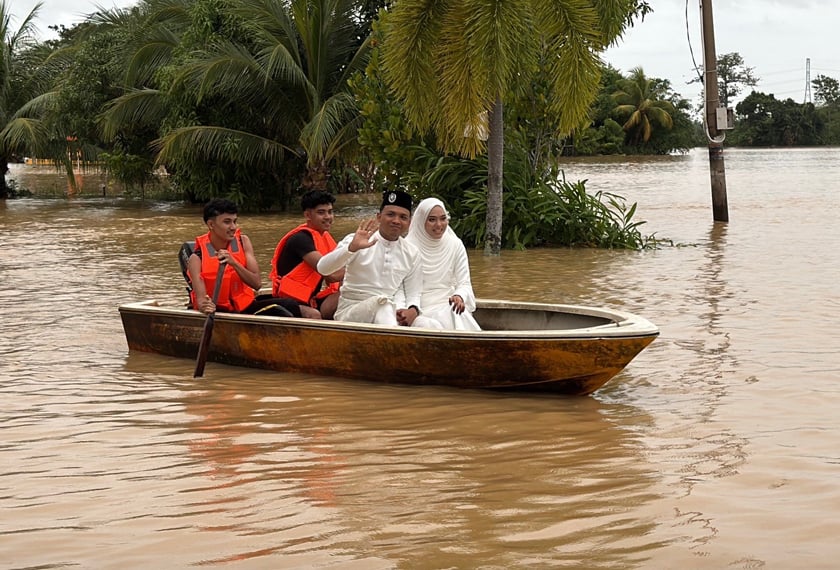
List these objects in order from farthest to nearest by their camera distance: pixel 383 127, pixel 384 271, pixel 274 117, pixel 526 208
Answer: pixel 274 117
pixel 383 127
pixel 526 208
pixel 384 271

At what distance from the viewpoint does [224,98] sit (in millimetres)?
25891

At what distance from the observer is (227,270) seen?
28.1 ft

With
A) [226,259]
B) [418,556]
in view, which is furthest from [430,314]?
[418,556]

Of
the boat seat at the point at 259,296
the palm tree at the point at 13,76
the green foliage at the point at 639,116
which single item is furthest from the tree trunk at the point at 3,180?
the green foliage at the point at 639,116

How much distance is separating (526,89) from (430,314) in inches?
398

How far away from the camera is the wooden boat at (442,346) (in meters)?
6.86

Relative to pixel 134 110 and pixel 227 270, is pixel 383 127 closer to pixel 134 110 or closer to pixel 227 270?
pixel 227 270

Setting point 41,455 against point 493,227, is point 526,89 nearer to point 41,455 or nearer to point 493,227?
point 493,227

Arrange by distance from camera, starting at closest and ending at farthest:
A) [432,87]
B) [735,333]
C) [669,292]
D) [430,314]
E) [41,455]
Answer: [41,455], [430,314], [735,333], [669,292], [432,87]

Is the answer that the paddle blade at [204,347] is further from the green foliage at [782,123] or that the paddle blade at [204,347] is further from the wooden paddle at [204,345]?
the green foliage at [782,123]

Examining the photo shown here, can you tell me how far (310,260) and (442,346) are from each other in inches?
66.6

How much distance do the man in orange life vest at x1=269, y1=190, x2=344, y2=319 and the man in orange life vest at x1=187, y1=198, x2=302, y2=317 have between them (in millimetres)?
188

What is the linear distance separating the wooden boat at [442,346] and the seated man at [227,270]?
9.7 inches

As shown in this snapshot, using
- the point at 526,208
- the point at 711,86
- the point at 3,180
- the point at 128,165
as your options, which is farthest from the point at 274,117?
the point at 3,180
